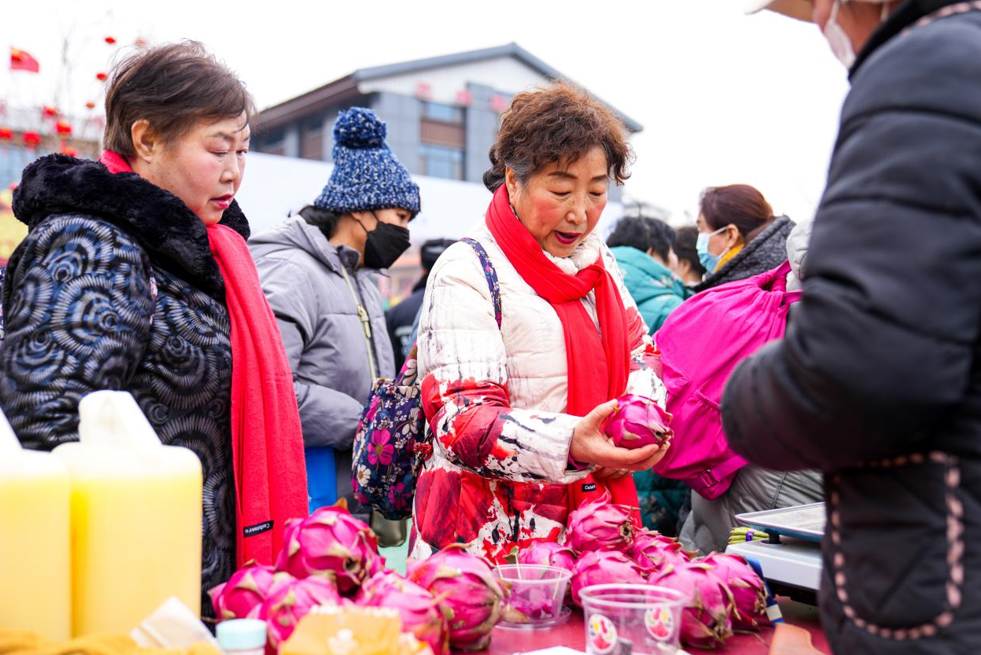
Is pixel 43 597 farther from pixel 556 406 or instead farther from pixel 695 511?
pixel 695 511

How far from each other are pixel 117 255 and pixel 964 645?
143 centimetres

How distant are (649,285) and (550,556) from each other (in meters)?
2.57

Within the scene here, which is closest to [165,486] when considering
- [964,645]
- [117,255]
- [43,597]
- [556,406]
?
[43,597]

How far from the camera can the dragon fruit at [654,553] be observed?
58.2 inches

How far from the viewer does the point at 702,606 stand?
1.33m

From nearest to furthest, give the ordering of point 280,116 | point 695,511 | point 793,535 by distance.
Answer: point 793,535
point 695,511
point 280,116

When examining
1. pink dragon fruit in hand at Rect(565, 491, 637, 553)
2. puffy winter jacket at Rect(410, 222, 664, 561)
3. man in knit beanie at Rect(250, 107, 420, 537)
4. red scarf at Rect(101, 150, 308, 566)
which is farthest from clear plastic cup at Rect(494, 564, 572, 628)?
man in knit beanie at Rect(250, 107, 420, 537)

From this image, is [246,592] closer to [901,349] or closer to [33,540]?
[33,540]

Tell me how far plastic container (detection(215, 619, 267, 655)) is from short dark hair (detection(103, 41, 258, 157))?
109 cm

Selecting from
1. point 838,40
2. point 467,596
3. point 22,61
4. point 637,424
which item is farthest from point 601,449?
point 22,61

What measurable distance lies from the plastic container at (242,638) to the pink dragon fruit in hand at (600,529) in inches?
25.8

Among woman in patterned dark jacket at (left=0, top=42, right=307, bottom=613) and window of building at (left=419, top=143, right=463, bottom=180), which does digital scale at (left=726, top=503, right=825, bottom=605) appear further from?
window of building at (left=419, top=143, right=463, bottom=180)

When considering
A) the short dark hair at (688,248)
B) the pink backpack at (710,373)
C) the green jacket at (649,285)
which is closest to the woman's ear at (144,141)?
the pink backpack at (710,373)

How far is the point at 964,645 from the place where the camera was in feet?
2.85
